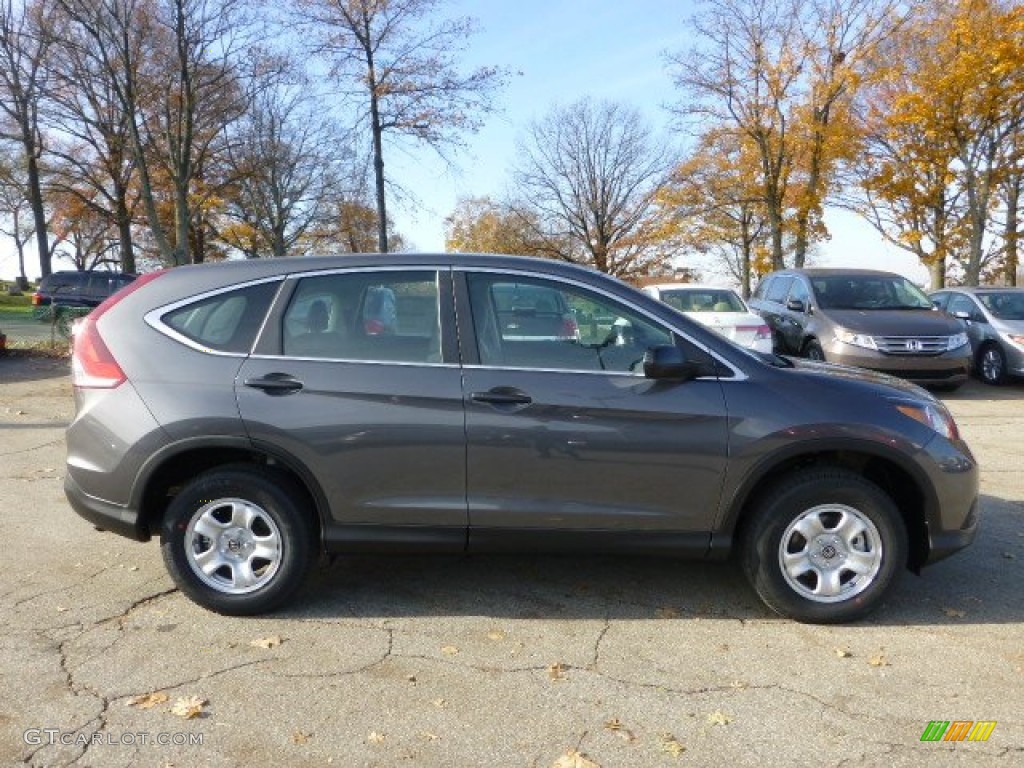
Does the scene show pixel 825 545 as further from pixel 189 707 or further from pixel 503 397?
pixel 189 707

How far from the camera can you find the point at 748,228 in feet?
132

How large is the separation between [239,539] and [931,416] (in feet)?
11.0

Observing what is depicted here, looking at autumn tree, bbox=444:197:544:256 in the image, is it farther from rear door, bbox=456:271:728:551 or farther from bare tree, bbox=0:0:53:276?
rear door, bbox=456:271:728:551

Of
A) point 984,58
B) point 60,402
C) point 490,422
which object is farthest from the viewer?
point 984,58

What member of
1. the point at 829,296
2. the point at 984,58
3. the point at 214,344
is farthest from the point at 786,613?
the point at 984,58

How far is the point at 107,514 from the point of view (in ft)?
12.5

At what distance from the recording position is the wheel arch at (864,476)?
366 centimetres

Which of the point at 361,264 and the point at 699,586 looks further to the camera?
the point at 699,586

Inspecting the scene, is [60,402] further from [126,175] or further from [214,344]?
[126,175]

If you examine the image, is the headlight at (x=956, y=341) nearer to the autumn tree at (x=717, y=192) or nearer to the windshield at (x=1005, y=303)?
the windshield at (x=1005, y=303)

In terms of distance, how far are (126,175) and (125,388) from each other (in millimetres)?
36071

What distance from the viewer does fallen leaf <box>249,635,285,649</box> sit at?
353 cm

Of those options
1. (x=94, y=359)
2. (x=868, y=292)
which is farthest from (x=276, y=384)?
(x=868, y=292)

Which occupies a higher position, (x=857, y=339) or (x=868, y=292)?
(x=868, y=292)
